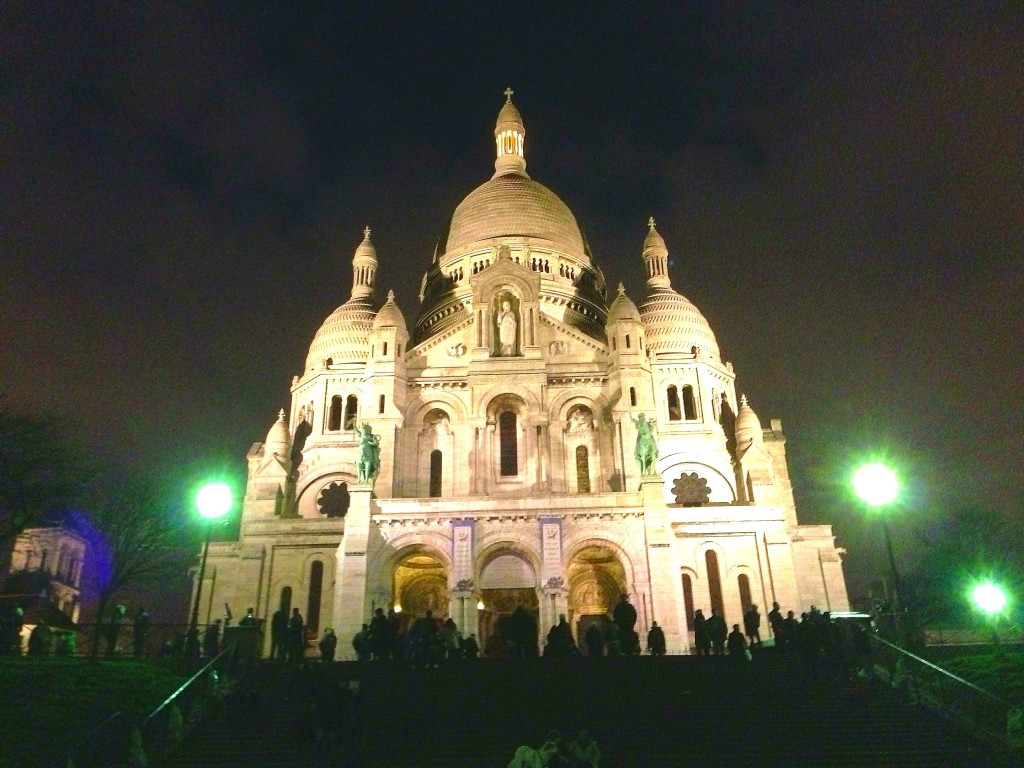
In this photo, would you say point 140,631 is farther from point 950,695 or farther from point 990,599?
point 990,599

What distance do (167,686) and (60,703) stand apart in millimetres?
2259

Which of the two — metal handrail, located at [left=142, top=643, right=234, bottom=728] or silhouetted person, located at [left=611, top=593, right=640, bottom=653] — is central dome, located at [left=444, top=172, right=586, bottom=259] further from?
metal handrail, located at [left=142, top=643, right=234, bottom=728]

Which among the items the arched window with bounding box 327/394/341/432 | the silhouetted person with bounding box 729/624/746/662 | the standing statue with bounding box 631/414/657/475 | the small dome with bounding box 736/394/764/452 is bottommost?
the silhouetted person with bounding box 729/624/746/662

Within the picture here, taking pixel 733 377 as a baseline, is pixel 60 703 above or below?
below

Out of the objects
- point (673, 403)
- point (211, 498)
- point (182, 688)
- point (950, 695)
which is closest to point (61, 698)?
point (182, 688)

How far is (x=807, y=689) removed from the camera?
2069 cm

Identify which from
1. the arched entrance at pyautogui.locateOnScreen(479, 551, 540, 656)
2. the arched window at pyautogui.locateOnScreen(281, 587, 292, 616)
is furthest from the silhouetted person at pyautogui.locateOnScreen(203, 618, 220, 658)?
the arched window at pyautogui.locateOnScreen(281, 587, 292, 616)

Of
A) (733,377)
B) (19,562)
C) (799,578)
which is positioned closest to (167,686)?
(799,578)

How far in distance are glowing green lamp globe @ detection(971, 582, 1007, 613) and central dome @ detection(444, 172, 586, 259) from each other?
30134mm

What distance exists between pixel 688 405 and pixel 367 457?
22870 millimetres

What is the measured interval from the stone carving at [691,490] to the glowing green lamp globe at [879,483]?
22946 millimetres

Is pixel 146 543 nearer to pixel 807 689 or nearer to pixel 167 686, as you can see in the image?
pixel 167 686

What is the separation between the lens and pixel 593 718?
18.9 m

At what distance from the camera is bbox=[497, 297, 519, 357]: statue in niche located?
4075 cm
